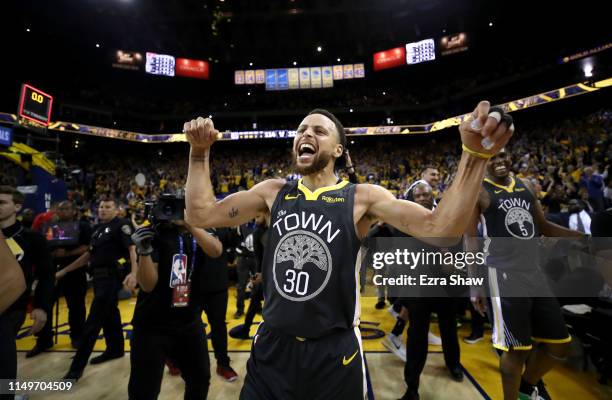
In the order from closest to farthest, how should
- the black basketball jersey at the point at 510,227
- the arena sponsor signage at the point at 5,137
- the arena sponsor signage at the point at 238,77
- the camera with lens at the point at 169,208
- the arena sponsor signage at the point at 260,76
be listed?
1. the camera with lens at the point at 169,208
2. the black basketball jersey at the point at 510,227
3. the arena sponsor signage at the point at 5,137
4. the arena sponsor signage at the point at 260,76
5. the arena sponsor signage at the point at 238,77

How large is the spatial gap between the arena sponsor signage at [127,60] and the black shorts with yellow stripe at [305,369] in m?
33.2

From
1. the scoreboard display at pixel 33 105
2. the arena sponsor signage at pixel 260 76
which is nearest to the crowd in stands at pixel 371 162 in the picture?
the scoreboard display at pixel 33 105

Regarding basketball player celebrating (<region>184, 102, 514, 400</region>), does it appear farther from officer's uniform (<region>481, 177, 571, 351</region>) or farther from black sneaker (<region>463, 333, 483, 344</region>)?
black sneaker (<region>463, 333, 483, 344</region>)

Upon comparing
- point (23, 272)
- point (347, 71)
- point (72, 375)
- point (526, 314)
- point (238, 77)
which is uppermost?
point (238, 77)

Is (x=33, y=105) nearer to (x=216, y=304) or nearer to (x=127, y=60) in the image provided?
(x=127, y=60)

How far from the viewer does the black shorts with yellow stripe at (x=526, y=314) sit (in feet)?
9.21

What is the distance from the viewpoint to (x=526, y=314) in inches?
112

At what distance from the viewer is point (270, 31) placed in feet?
97.3

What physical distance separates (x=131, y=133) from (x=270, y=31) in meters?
15.8

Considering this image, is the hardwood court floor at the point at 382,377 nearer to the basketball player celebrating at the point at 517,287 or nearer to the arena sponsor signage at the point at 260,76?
the basketball player celebrating at the point at 517,287

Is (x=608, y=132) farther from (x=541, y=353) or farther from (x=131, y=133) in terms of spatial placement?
(x=131, y=133)

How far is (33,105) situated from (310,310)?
1895 cm

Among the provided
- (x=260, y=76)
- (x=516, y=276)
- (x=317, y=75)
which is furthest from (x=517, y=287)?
(x=260, y=76)

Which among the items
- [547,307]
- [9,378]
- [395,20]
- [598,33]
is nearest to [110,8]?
[395,20]
